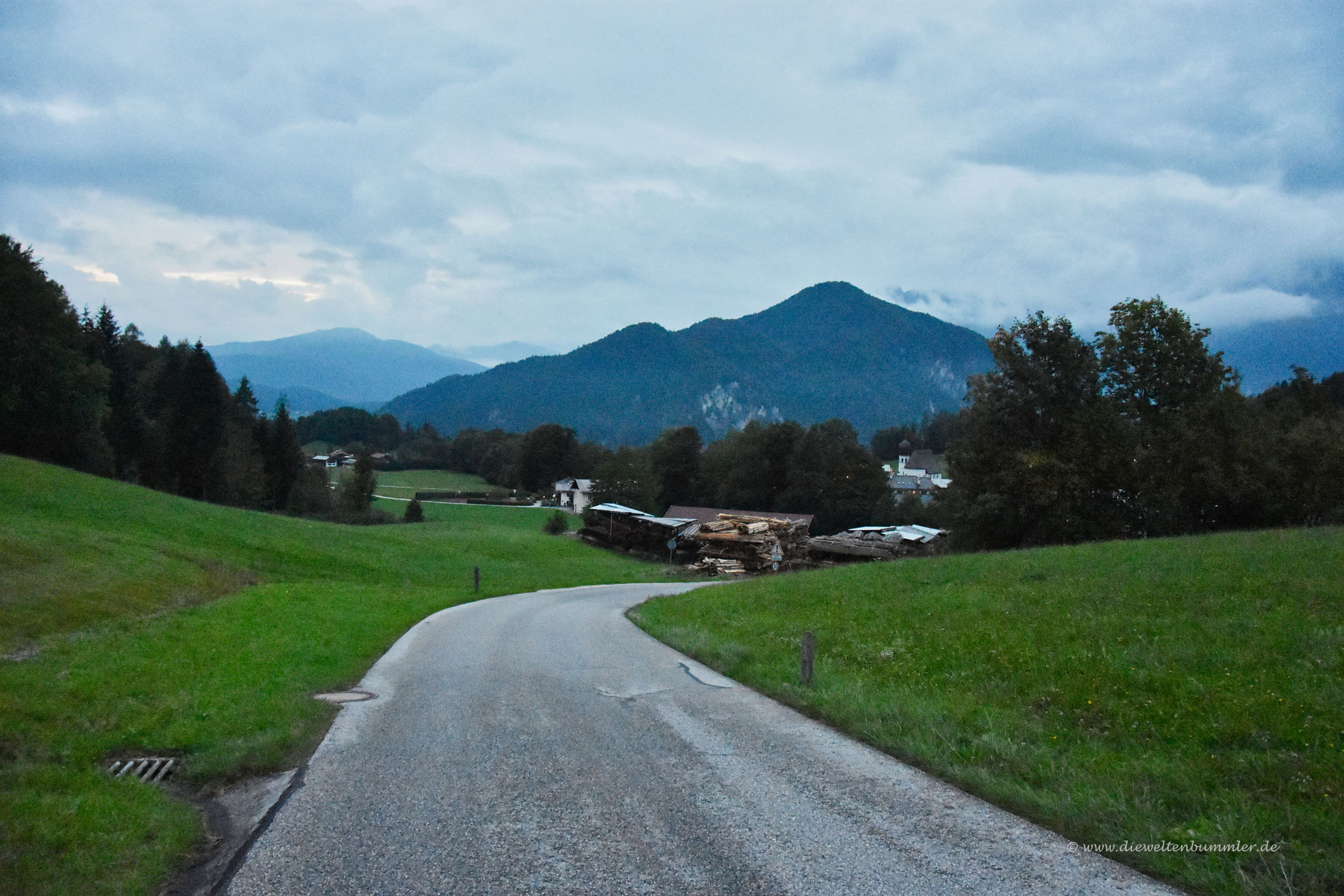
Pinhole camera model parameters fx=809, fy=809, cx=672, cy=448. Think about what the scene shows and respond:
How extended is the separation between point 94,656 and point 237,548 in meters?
21.7

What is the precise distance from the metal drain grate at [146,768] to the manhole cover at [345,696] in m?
2.83

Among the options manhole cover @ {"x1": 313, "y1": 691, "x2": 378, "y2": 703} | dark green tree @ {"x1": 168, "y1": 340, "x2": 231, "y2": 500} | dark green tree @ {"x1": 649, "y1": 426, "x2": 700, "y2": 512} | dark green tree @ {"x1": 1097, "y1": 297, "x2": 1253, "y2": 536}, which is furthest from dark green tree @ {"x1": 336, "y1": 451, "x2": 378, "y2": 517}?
manhole cover @ {"x1": 313, "y1": 691, "x2": 378, "y2": 703}

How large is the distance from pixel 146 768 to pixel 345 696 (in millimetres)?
3536

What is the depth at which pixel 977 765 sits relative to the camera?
7.26 meters

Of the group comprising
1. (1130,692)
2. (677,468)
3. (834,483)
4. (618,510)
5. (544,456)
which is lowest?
(618,510)

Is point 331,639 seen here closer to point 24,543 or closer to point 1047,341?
point 24,543

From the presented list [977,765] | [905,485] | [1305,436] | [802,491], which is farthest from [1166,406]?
[905,485]

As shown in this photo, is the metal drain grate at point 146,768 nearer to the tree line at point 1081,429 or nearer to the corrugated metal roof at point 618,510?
the tree line at point 1081,429

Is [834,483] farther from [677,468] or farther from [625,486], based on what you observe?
[625,486]

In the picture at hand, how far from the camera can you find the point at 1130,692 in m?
8.74

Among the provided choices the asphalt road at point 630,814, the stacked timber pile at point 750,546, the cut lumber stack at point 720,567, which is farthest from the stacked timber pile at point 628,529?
the asphalt road at point 630,814

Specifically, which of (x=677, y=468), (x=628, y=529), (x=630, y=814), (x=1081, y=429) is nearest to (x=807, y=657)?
(x=630, y=814)

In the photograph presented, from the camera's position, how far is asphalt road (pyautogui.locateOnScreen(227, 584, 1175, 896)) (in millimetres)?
5215

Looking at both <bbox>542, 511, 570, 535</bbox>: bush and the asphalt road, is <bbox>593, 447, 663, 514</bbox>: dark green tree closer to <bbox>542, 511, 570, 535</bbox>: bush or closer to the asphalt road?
<bbox>542, 511, 570, 535</bbox>: bush
